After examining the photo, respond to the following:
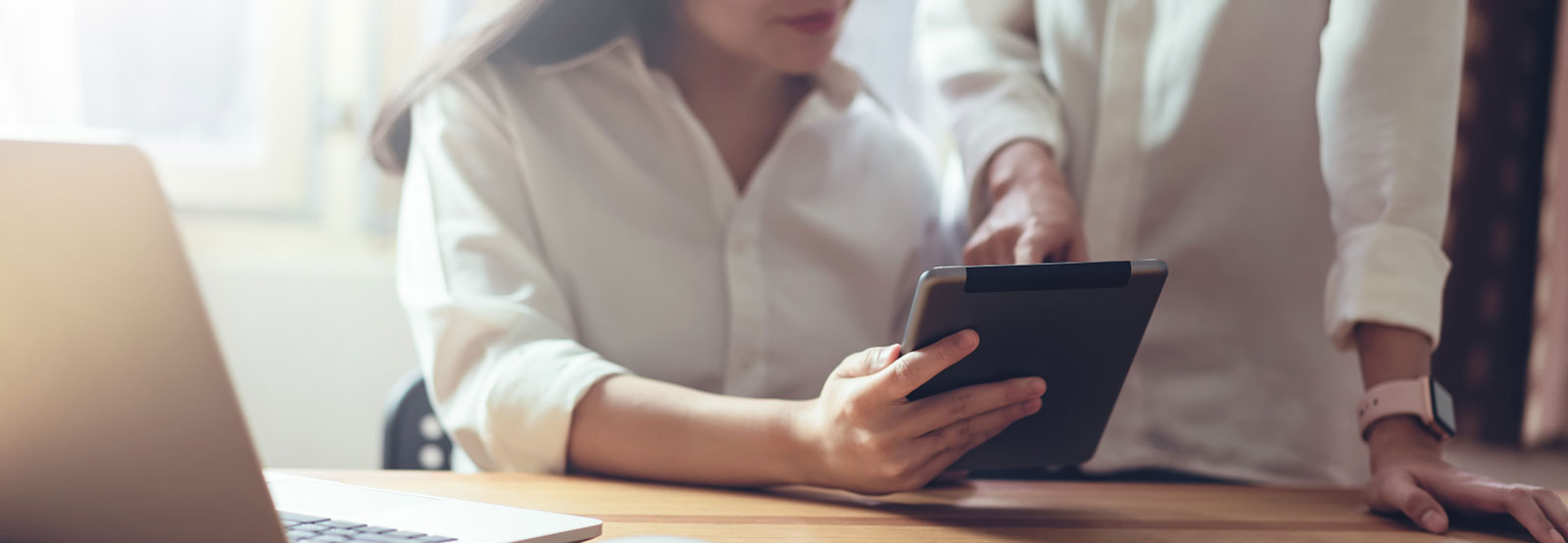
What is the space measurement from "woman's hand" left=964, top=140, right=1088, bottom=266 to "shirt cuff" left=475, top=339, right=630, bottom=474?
1.09 feet

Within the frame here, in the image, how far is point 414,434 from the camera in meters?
1.27

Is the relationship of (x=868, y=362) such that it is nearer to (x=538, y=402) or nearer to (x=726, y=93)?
(x=538, y=402)

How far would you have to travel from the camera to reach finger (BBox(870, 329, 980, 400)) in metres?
0.64

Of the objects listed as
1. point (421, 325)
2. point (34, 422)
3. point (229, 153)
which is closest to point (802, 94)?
point (421, 325)

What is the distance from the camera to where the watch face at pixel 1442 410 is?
80 cm

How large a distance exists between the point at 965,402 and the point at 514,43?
718mm

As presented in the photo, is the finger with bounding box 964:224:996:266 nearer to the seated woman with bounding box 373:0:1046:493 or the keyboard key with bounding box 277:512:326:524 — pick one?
the seated woman with bounding box 373:0:1046:493

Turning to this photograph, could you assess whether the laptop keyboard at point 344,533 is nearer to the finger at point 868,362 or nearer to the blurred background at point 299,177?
the finger at point 868,362

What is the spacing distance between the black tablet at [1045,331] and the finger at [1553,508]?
10.6 inches

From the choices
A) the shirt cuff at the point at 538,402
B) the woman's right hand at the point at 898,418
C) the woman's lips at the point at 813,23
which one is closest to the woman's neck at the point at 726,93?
the woman's lips at the point at 813,23

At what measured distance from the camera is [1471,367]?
6.05 feet

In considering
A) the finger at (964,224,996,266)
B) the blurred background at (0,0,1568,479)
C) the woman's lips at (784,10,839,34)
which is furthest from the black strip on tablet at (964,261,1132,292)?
the blurred background at (0,0,1568,479)

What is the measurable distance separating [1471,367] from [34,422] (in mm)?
2003

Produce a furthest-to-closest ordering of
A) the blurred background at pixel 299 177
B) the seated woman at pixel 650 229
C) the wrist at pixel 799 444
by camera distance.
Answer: the blurred background at pixel 299 177, the seated woman at pixel 650 229, the wrist at pixel 799 444
